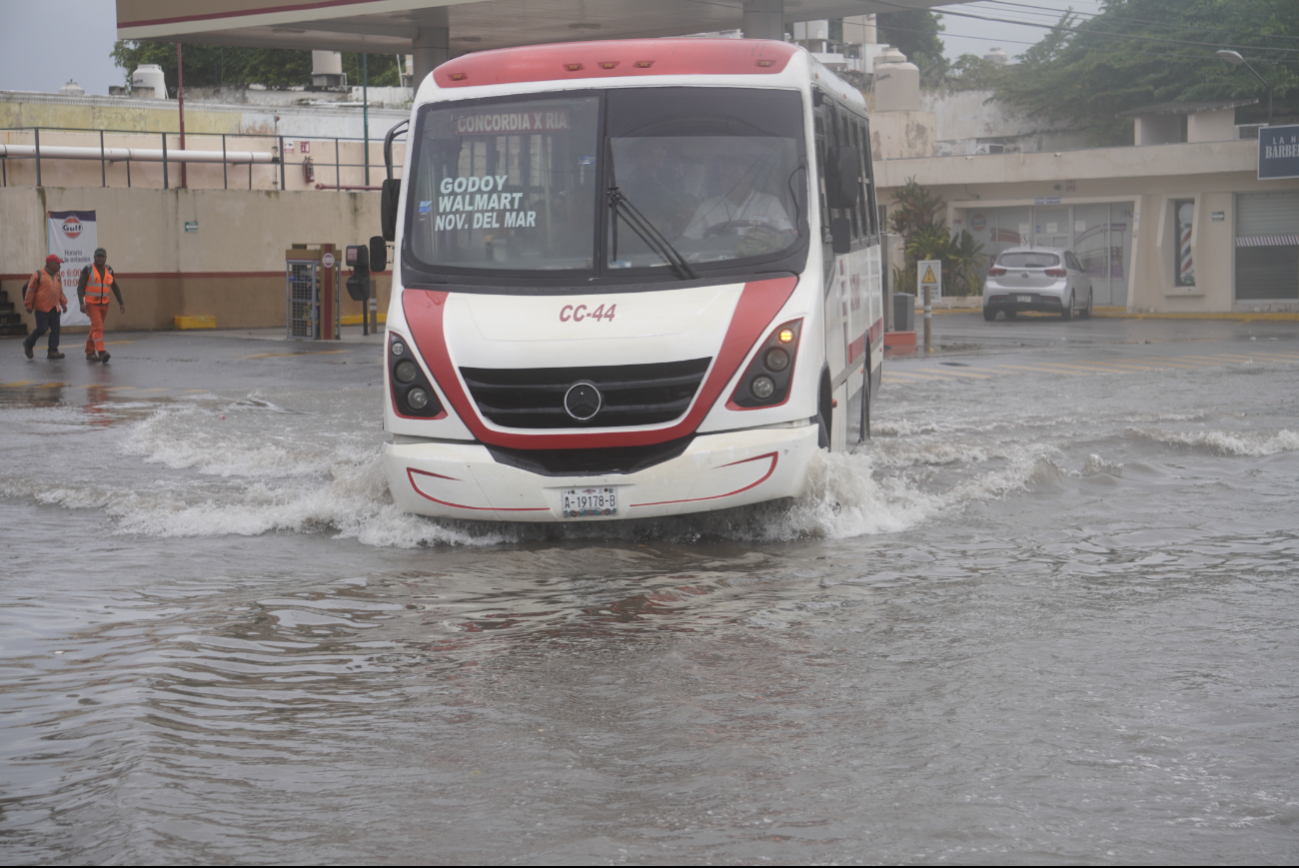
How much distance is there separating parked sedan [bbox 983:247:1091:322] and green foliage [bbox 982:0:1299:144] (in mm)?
15121

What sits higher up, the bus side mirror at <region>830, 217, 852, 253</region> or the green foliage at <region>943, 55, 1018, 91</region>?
the green foliage at <region>943, 55, 1018, 91</region>

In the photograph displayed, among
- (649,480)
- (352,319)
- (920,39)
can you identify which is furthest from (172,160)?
(920,39)

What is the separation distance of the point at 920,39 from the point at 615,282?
82017 mm

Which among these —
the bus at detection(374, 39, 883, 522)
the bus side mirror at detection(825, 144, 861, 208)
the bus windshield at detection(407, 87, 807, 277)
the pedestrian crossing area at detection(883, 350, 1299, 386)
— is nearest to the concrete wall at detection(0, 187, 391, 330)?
the pedestrian crossing area at detection(883, 350, 1299, 386)

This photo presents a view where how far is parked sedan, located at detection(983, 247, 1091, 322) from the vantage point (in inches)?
1393

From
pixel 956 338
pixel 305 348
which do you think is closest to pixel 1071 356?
pixel 956 338

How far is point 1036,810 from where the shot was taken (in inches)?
172

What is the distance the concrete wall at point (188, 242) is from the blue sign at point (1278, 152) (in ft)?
68.4

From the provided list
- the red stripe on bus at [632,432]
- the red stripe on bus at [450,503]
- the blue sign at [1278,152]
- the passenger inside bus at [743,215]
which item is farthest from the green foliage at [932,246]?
the red stripe on bus at [450,503]

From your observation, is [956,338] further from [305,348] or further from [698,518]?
[698,518]

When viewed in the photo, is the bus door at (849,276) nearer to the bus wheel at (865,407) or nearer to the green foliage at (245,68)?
the bus wheel at (865,407)

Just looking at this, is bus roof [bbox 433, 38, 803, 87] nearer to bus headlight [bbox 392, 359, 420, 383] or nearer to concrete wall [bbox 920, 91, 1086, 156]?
bus headlight [bbox 392, 359, 420, 383]

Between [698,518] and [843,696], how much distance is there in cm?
338

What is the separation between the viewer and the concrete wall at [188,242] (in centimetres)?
3142
